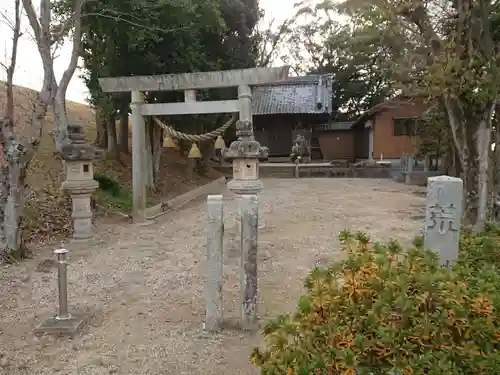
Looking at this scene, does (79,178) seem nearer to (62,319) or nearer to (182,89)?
(182,89)

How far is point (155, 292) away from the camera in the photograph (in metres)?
6.05

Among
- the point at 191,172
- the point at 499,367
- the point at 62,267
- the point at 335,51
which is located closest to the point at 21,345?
the point at 62,267

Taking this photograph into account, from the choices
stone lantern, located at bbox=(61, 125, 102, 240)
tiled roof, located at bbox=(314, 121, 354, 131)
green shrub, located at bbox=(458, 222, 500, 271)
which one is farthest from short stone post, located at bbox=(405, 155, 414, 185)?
green shrub, located at bbox=(458, 222, 500, 271)

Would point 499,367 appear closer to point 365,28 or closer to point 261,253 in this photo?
point 261,253

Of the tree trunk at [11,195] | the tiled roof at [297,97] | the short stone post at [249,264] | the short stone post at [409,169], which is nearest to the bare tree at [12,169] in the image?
the tree trunk at [11,195]

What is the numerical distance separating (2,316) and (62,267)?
1158mm

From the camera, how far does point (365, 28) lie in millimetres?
→ 8773

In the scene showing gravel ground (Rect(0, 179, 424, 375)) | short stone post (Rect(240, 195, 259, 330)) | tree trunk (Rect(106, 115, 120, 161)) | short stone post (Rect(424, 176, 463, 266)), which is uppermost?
tree trunk (Rect(106, 115, 120, 161))

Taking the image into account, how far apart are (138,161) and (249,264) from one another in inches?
278

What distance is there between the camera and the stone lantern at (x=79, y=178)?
8672 millimetres

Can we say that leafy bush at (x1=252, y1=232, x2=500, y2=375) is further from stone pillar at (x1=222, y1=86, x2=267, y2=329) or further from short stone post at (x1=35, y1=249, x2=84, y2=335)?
stone pillar at (x1=222, y1=86, x2=267, y2=329)

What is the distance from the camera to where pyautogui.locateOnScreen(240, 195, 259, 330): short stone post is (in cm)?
476

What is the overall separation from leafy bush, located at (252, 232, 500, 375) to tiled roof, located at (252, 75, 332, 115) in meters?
25.1

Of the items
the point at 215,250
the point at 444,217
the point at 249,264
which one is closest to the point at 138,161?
the point at 215,250
